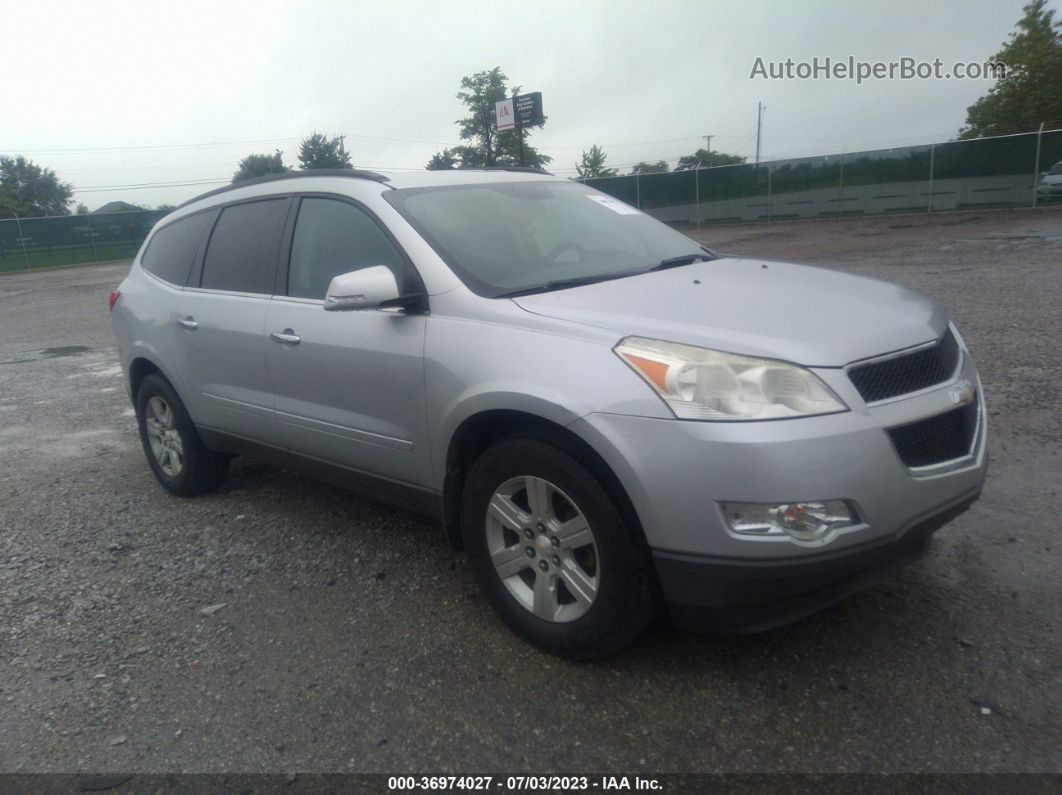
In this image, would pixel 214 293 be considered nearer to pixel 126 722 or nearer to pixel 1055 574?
pixel 126 722

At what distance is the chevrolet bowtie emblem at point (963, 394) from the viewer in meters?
2.94

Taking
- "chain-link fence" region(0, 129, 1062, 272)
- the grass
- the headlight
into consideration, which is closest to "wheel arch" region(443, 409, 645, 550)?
the headlight

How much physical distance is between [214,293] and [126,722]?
7.76ft

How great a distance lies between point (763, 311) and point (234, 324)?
104 inches

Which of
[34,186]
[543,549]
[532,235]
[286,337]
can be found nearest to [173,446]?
[286,337]

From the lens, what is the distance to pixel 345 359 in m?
3.75

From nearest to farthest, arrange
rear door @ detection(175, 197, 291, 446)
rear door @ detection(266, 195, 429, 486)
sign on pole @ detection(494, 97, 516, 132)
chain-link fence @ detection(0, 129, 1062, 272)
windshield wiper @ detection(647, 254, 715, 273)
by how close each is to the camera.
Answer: rear door @ detection(266, 195, 429, 486), windshield wiper @ detection(647, 254, 715, 273), rear door @ detection(175, 197, 291, 446), chain-link fence @ detection(0, 129, 1062, 272), sign on pole @ detection(494, 97, 516, 132)

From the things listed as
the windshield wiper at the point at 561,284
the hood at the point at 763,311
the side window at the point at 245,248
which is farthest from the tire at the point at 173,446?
the hood at the point at 763,311

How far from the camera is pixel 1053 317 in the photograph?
26.2 feet

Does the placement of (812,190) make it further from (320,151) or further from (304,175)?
(320,151)

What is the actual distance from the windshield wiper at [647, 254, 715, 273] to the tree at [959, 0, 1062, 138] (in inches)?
1540

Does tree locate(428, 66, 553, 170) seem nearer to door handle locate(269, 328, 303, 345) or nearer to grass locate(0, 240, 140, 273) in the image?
grass locate(0, 240, 140, 273)

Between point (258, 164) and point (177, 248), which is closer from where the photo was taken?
point (177, 248)

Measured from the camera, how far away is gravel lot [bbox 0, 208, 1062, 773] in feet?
8.75
